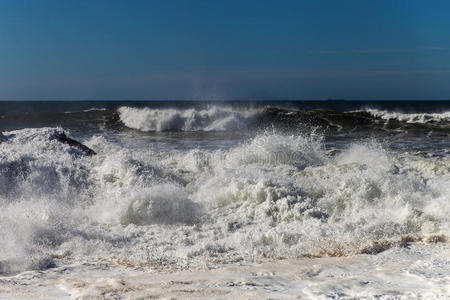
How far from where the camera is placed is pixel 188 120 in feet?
79.3

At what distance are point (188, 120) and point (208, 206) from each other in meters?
17.7

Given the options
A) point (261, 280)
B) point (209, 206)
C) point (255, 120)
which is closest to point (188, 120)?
point (255, 120)

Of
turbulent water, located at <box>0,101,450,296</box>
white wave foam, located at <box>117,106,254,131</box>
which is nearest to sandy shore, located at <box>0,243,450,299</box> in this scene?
turbulent water, located at <box>0,101,450,296</box>

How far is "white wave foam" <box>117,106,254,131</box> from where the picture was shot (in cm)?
2312

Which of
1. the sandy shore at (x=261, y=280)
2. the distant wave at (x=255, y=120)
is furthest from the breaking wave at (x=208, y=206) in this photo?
the distant wave at (x=255, y=120)

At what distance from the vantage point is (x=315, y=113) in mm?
28188

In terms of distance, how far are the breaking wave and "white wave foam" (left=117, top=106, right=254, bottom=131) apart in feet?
43.5

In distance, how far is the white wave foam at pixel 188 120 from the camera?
23.1 m

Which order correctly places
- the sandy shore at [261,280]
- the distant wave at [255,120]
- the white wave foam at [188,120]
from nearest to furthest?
the sandy shore at [261,280] < the distant wave at [255,120] < the white wave foam at [188,120]

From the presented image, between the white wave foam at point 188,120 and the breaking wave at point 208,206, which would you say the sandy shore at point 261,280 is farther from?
the white wave foam at point 188,120

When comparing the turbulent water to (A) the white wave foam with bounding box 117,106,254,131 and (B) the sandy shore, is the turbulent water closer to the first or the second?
(B) the sandy shore

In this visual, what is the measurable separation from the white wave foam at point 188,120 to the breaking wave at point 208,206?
13272 millimetres

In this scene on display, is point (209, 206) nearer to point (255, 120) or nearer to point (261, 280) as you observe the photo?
point (261, 280)

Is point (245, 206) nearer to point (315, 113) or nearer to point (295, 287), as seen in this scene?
point (295, 287)
